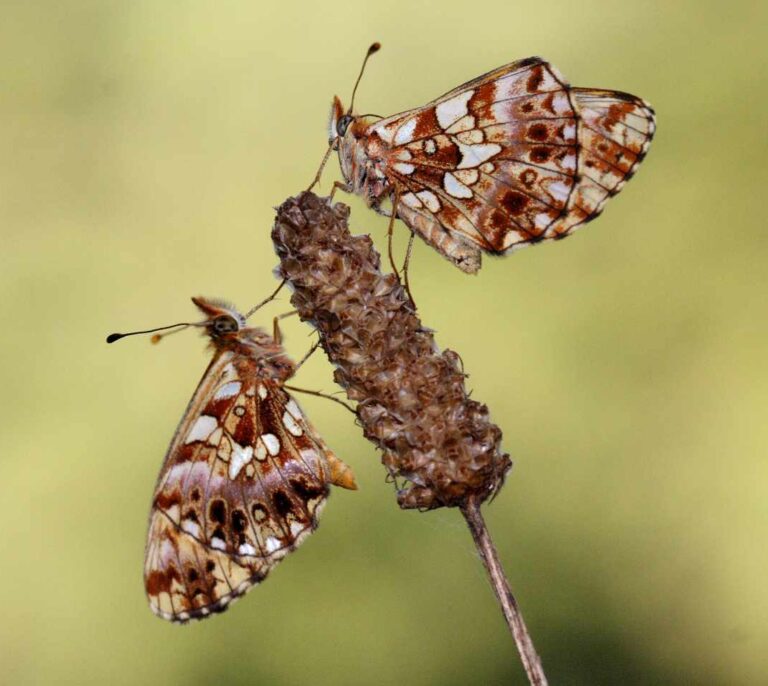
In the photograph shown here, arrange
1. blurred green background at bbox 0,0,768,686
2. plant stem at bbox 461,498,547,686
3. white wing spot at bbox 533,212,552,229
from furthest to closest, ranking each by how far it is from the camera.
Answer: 1. blurred green background at bbox 0,0,768,686
2. white wing spot at bbox 533,212,552,229
3. plant stem at bbox 461,498,547,686

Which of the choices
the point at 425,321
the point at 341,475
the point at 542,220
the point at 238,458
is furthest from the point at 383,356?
the point at 425,321

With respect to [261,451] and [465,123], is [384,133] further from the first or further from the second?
[261,451]

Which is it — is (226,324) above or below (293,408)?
above

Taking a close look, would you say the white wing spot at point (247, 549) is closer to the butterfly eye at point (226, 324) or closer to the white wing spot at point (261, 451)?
the white wing spot at point (261, 451)

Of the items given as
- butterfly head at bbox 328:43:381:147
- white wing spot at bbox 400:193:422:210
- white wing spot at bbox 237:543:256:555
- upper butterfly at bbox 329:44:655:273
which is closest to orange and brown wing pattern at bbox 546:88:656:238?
upper butterfly at bbox 329:44:655:273

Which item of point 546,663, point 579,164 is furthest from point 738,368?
Result: point 579,164

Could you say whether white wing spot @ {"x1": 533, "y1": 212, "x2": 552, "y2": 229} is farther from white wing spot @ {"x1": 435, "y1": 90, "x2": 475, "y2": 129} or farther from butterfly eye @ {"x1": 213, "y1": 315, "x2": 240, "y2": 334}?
butterfly eye @ {"x1": 213, "y1": 315, "x2": 240, "y2": 334}

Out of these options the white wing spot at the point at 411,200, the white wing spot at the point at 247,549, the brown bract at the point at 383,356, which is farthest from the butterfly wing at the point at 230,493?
the white wing spot at the point at 411,200

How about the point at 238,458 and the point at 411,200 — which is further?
the point at 411,200
